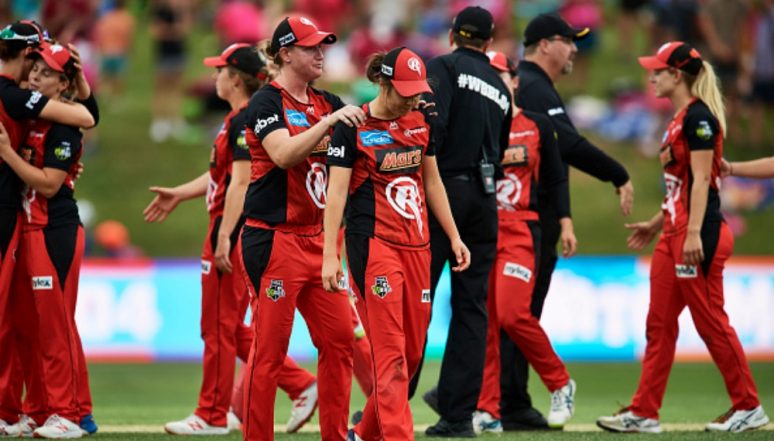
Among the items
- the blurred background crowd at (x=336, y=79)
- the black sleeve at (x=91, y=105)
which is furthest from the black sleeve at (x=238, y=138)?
the blurred background crowd at (x=336, y=79)

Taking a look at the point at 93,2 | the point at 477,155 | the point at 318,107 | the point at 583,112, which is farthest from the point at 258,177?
the point at 93,2

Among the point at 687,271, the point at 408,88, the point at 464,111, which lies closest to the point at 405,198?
the point at 408,88

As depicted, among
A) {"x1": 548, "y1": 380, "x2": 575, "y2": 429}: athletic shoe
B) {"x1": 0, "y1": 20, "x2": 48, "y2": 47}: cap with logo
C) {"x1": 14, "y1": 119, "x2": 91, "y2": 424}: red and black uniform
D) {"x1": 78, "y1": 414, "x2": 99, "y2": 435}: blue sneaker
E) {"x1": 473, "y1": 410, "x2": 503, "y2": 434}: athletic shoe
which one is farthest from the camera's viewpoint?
{"x1": 548, "y1": 380, "x2": 575, "y2": 429}: athletic shoe

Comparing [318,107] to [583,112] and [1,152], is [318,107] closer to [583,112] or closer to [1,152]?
[1,152]

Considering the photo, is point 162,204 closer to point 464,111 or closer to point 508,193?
point 464,111

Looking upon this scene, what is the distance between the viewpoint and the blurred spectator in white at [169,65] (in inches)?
785

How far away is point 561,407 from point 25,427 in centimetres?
370

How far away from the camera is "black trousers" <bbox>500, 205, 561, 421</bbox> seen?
9.17m

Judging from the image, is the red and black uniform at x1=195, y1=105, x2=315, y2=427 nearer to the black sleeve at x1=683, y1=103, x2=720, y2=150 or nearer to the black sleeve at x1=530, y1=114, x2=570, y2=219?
the black sleeve at x1=530, y1=114, x2=570, y2=219

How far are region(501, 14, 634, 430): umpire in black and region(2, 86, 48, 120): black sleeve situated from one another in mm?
3642

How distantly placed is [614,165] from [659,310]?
4.29 ft

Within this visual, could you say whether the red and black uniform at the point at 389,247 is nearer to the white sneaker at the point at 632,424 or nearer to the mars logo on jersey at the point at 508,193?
the mars logo on jersey at the point at 508,193

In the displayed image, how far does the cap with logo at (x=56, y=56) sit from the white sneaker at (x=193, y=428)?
2496 millimetres

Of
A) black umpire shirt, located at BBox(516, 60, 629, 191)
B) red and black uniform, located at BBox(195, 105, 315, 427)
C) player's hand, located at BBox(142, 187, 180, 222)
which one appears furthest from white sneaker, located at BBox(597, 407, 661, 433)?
player's hand, located at BBox(142, 187, 180, 222)
